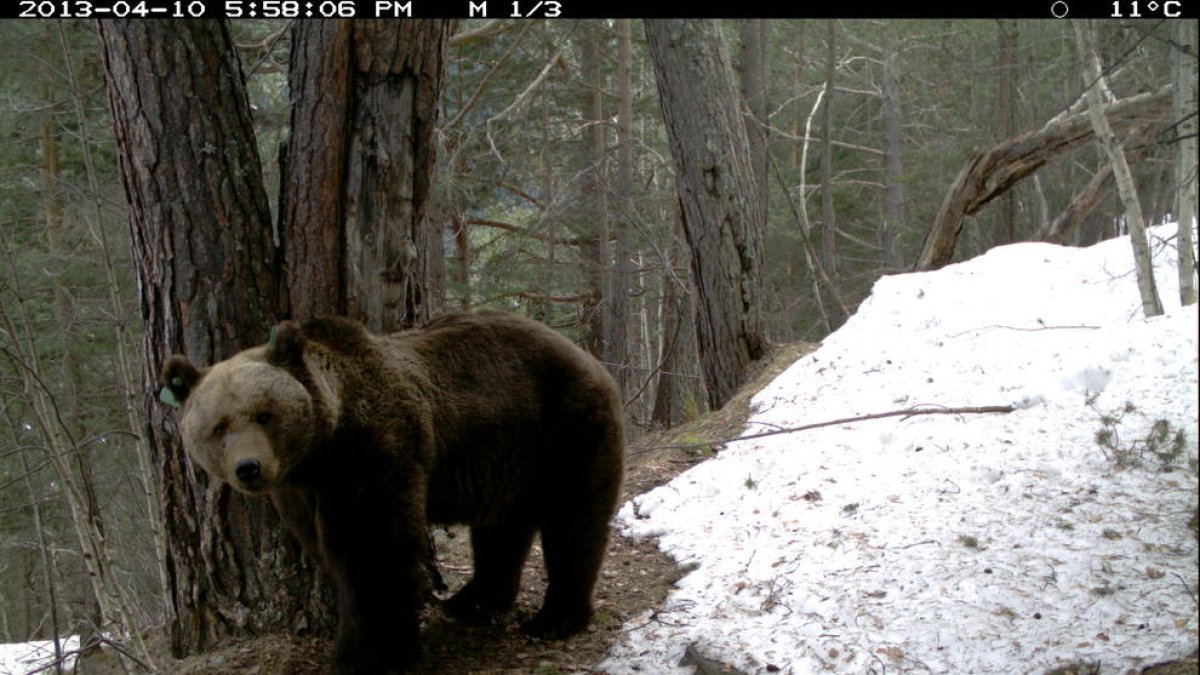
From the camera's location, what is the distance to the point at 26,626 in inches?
701

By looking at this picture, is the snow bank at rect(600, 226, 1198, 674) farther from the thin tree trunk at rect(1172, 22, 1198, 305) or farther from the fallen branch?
the thin tree trunk at rect(1172, 22, 1198, 305)

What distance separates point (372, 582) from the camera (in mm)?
4195

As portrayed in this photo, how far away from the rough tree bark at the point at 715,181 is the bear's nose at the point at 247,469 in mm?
6908

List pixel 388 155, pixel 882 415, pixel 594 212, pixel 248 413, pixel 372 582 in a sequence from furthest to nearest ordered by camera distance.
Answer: pixel 594 212, pixel 882 415, pixel 388 155, pixel 372 582, pixel 248 413

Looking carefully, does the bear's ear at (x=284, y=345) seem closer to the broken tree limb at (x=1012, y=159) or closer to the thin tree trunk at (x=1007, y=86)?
the broken tree limb at (x=1012, y=159)

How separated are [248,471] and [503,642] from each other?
1.97 metres

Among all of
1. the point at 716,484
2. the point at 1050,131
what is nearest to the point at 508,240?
the point at 1050,131

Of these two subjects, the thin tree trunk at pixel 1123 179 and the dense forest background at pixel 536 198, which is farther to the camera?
the dense forest background at pixel 536 198

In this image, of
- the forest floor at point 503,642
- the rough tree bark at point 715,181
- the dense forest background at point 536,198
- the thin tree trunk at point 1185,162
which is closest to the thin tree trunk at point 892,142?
the dense forest background at point 536,198

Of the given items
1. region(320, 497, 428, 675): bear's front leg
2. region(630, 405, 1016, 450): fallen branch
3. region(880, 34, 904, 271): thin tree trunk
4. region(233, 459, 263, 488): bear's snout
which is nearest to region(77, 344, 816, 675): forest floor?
region(320, 497, 428, 675): bear's front leg

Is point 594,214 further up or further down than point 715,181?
further down

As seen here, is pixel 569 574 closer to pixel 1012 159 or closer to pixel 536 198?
pixel 1012 159

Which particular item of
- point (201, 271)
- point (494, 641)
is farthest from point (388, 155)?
point (494, 641)

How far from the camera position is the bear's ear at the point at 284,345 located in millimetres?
3930
